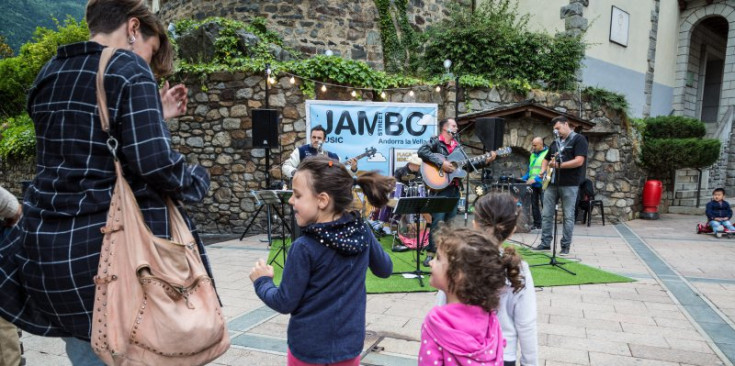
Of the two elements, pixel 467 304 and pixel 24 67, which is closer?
pixel 467 304

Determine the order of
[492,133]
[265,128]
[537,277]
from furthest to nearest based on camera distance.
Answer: [492,133] → [265,128] → [537,277]

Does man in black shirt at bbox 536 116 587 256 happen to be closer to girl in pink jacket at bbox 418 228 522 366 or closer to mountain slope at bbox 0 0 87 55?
girl in pink jacket at bbox 418 228 522 366

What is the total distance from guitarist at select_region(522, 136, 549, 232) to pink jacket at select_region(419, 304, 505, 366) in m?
7.29

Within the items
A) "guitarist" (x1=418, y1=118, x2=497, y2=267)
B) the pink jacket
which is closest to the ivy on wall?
"guitarist" (x1=418, y1=118, x2=497, y2=267)

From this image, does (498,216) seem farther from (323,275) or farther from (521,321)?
(323,275)

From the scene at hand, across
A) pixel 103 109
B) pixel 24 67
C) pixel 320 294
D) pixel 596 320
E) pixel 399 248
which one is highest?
pixel 24 67

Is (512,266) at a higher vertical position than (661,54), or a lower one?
lower

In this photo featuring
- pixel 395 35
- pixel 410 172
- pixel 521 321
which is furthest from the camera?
pixel 395 35

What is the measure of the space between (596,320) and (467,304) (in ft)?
9.10

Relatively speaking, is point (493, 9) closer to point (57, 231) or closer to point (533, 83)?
point (533, 83)

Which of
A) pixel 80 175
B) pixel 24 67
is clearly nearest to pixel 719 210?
pixel 80 175

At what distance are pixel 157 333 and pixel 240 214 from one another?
8.37 metres

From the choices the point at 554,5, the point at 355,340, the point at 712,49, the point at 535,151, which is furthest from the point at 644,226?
the point at 712,49

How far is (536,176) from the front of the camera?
8.65 m
